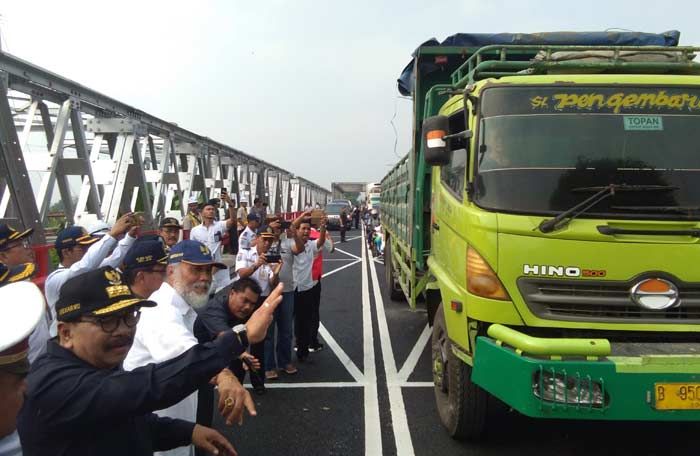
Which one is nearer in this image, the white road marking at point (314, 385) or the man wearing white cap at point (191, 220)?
the white road marking at point (314, 385)

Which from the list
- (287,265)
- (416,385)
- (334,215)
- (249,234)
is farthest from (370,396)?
(334,215)

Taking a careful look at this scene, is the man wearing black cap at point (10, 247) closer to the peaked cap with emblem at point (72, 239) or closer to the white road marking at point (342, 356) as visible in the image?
the peaked cap with emblem at point (72, 239)

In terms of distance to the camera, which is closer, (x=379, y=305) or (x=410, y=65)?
(x=410, y=65)

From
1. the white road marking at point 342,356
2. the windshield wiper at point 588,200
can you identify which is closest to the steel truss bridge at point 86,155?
the white road marking at point 342,356

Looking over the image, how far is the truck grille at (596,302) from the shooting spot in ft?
9.69

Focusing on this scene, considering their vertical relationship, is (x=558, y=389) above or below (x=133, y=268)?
below

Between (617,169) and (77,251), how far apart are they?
159 inches

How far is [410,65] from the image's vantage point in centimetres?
561

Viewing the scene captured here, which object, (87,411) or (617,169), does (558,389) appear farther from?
(87,411)

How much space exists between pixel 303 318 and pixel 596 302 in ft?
11.4

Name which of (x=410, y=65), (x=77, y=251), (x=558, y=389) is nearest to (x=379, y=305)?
(x=410, y=65)

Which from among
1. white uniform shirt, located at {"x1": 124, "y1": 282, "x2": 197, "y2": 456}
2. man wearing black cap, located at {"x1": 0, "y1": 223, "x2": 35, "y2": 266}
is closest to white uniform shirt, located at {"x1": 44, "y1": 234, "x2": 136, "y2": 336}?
man wearing black cap, located at {"x1": 0, "y1": 223, "x2": 35, "y2": 266}

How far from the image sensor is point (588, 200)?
10.1 ft

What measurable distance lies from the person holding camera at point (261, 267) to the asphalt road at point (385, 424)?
0.28m
